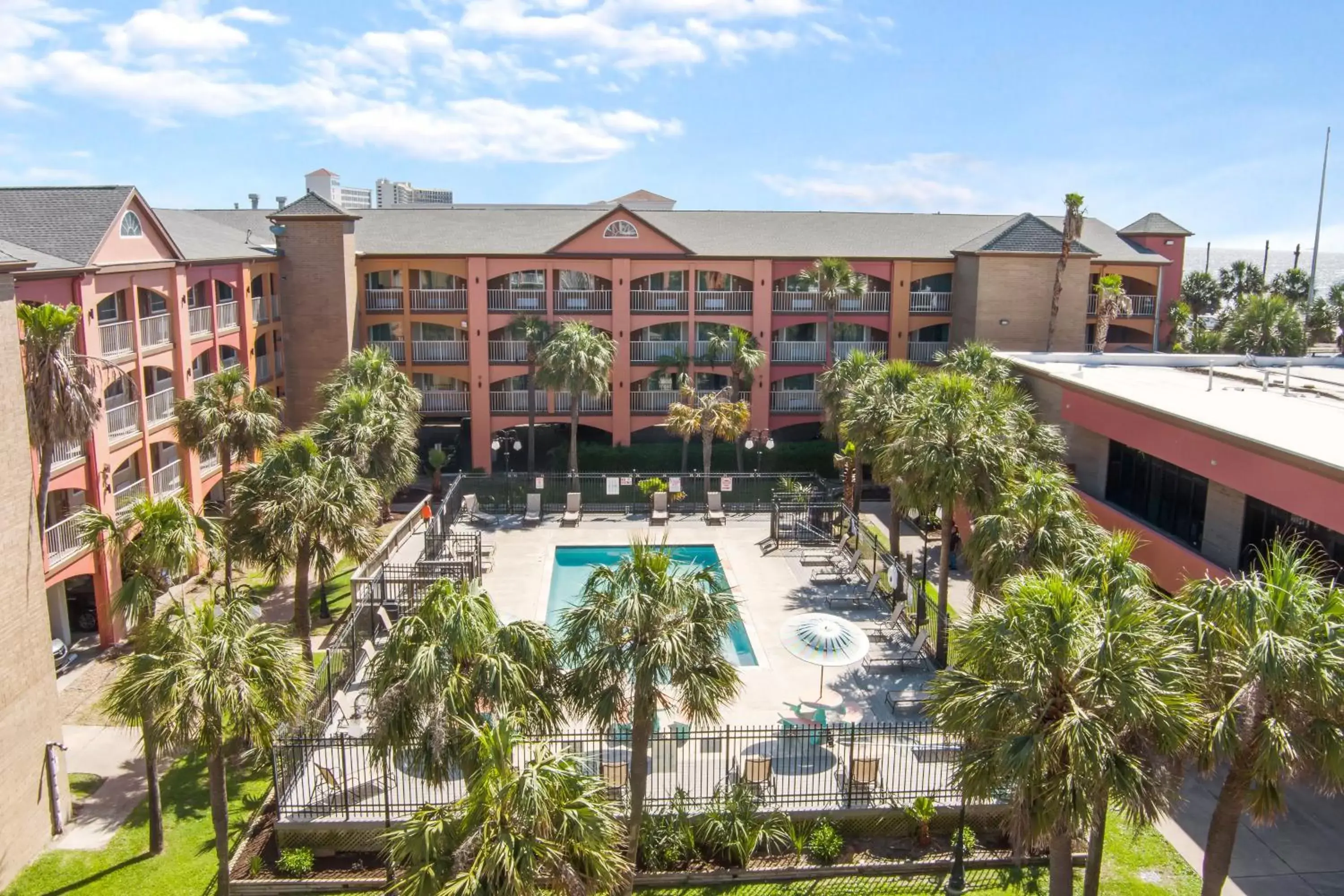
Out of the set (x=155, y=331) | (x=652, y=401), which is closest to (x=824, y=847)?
(x=155, y=331)

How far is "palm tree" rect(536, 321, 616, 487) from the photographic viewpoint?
34406 mm

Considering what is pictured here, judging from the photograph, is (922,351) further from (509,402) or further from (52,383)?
(52,383)

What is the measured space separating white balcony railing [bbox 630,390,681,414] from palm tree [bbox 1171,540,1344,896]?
29625 mm

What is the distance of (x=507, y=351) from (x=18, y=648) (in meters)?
26.4

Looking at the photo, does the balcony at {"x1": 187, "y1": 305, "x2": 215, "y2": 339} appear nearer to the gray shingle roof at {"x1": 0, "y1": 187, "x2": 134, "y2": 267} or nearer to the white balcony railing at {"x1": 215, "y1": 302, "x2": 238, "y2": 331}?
the white balcony railing at {"x1": 215, "y1": 302, "x2": 238, "y2": 331}

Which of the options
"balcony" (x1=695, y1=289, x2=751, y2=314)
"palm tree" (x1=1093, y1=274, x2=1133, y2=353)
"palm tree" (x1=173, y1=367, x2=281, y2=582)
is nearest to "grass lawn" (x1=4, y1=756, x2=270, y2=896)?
"palm tree" (x1=173, y1=367, x2=281, y2=582)

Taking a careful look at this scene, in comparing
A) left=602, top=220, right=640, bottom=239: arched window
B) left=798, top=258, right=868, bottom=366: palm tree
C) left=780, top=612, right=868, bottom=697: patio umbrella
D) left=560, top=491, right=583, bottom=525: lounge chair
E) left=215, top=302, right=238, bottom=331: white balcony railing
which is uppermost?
left=602, top=220, right=640, bottom=239: arched window

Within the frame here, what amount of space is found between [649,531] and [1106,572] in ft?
67.0

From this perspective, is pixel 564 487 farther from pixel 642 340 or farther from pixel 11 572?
pixel 11 572

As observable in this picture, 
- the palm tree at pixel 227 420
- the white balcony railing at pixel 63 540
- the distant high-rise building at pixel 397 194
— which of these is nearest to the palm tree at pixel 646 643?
the white balcony railing at pixel 63 540

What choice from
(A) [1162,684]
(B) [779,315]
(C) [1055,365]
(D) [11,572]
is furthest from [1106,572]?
(B) [779,315]

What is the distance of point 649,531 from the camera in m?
32.9

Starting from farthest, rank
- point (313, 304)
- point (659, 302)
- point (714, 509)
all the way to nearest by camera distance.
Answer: point (659, 302)
point (313, 304)
point (714, 509)

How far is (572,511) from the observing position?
113 feet
